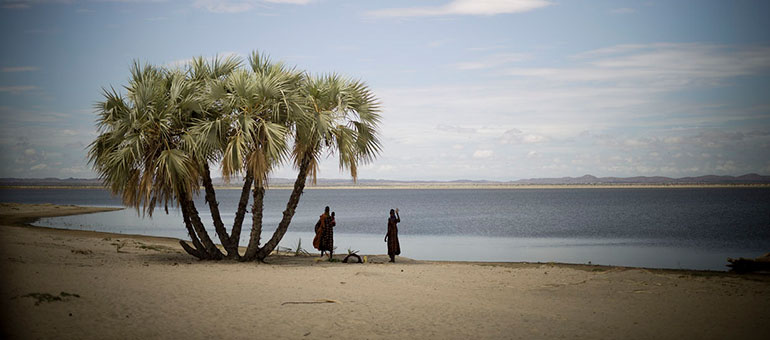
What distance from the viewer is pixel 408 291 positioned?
1148 centimetres

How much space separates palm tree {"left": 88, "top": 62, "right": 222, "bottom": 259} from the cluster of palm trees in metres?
0.03

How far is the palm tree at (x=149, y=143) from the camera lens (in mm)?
13984

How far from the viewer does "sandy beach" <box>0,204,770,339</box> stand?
26.2 feet

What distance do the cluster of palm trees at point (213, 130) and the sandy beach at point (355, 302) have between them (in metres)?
1.90

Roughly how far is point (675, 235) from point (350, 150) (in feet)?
102

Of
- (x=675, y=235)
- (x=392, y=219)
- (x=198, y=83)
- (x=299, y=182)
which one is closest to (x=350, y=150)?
(x=299, y=182)

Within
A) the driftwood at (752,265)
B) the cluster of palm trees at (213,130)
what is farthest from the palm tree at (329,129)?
the driftwood at (752,265)

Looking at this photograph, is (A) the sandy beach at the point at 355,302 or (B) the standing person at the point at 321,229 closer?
(A) the sandy beach at the point at 355,302

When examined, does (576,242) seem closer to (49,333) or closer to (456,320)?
(456,320)

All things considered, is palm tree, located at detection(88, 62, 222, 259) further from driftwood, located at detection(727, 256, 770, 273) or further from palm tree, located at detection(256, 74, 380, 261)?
driftwood, located at detection(727, 256, 770, 273)

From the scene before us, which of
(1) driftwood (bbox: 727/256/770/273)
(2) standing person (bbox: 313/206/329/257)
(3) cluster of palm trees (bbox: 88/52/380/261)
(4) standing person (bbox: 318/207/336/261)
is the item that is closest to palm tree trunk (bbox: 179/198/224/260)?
(3) cluster of palm trees (bbox: 88/52/380/261)

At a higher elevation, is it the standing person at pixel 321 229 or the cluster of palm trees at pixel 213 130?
the cluster of palm trees at pixel 213 130

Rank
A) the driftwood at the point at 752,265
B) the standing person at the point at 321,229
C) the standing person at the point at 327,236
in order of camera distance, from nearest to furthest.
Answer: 1. the driftwood at the point at 752,265
2. the standing person at the point at 321,229
3. the standing person at the point at 327,236

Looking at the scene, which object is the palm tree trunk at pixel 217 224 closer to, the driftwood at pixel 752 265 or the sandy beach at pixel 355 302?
the sandy beach at pixel 355 302
